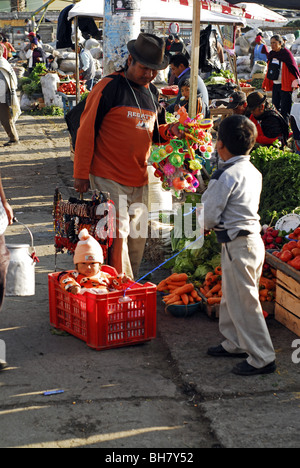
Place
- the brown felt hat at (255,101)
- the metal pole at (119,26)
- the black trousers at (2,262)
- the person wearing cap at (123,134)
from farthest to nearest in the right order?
the brown felt hat at (255,101) → the metal pole at (119,26) → the person wearing cap at (123,134) → the black trousers at (2,262)

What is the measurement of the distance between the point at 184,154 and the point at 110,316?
1485 millimetres

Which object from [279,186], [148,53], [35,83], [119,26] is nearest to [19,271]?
[148,53]

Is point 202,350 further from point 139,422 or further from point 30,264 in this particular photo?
point 30,264

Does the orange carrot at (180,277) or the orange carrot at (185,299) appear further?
the orange carrot at (180,277)

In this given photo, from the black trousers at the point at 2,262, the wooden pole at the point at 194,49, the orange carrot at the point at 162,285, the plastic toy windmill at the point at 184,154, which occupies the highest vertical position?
the wooden pole at the point at 194,49

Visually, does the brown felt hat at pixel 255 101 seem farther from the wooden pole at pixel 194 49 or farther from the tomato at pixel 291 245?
the tomato at pixel 291 245

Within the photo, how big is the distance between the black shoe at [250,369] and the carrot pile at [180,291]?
3.67 feet

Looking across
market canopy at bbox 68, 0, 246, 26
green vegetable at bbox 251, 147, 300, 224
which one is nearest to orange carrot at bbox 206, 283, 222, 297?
green vegetable at bbox 251, 147, 300, 224

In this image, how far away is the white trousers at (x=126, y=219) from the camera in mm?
5461

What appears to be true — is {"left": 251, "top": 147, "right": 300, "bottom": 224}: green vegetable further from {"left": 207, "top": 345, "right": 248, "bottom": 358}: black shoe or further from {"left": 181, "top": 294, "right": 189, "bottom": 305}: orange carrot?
{"left": 207, "top": 345, "right": 248, "bottom": 358}: black shoe

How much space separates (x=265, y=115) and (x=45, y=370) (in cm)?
492

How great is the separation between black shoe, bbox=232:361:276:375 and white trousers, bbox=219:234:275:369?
0.10 feet

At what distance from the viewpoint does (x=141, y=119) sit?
5414mm

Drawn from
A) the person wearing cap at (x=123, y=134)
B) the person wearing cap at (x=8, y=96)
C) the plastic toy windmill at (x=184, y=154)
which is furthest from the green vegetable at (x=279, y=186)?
the person wearing cap at (x=8, y=96)
